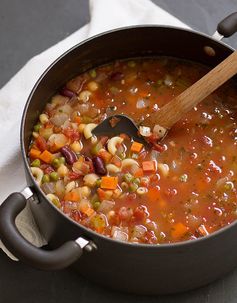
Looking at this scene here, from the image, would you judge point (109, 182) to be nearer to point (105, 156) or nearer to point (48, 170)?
point (105, 156)

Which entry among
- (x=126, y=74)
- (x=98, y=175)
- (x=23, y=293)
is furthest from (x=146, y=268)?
(x=126, y=74)

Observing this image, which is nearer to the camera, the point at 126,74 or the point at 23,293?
the point at 23,293

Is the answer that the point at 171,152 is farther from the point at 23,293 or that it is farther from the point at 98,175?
the point at 23,293

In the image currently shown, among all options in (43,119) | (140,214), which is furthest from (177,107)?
(43,119)

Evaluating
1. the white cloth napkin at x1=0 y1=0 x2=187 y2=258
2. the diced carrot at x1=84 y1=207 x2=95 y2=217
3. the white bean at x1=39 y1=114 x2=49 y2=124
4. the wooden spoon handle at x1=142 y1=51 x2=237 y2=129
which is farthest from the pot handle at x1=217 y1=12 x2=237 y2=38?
the diced carrot at x1=84 y1=207 x2=95 y2=217

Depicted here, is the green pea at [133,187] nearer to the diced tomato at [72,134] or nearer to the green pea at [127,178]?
the green pea at [127,178]

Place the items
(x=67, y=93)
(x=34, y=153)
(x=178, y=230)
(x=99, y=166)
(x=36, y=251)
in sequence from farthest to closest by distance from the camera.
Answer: (x=67, y=93) < (x=34, y=153) < (x=99, y=166) < (x=178, y=230) < (x=36, y=251)
